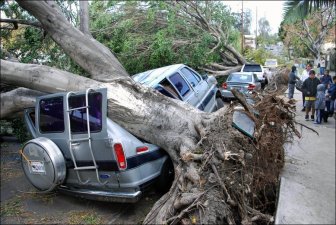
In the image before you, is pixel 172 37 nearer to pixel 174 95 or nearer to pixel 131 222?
pixel 174 95

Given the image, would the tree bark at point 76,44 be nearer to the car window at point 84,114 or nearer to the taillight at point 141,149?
the car window at point 84,114

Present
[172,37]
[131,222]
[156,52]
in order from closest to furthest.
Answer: [131,222]
[156,52]
[172,37]

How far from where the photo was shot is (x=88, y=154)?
5523mm

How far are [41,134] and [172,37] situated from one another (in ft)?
36.0

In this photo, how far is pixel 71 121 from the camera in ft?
18.9

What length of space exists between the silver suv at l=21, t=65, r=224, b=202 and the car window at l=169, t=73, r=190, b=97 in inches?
90.0

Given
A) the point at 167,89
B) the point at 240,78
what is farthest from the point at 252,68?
the point at 167,89

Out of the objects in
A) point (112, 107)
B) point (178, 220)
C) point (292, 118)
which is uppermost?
point (112, 107)

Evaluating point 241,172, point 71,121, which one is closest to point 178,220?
point 241,172

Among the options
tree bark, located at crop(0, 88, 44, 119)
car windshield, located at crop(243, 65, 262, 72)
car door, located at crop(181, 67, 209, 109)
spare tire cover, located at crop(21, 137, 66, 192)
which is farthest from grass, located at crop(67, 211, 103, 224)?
car windshield, located at crop(243, 65, 262, 72)

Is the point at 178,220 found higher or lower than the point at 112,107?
lower

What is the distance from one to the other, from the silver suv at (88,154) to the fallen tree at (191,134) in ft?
1.58

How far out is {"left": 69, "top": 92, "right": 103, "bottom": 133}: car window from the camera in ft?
18.0

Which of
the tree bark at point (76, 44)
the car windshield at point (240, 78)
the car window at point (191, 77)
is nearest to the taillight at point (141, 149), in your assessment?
the tree bark at point (76, 44)
